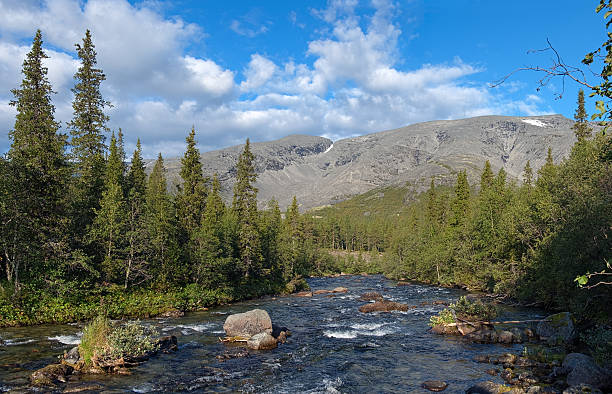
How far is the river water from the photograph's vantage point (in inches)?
721

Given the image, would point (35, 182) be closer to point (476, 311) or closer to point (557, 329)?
point (476, 311)

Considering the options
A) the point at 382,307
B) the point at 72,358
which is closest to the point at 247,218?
the point at 382,307

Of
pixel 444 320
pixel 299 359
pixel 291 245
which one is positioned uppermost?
pixel 291 245

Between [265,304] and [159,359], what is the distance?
2434cm

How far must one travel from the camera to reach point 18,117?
34469 millimetres

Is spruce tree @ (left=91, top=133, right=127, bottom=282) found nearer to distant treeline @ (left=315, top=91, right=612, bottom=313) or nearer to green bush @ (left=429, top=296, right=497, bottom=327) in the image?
green bush @ (left=429, top=296, right=497, bottom=327)

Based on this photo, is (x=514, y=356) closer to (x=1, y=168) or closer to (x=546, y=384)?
(x=546, y=384)

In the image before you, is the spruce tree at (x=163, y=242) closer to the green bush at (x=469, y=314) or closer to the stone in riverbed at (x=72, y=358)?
the stone in riverbed at (x=72, y=358)

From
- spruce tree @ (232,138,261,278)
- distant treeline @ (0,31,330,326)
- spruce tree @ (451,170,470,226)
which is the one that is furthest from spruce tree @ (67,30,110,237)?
spruce tree @ (451,170,470,226)

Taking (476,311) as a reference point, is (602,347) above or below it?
above

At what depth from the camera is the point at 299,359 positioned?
22.9 metres

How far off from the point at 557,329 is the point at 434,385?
12.5 m

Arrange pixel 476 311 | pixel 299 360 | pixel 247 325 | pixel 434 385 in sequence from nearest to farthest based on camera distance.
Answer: pixel 434 385 → pixel 299 360 → pixel 247 325 → pixel 476 311

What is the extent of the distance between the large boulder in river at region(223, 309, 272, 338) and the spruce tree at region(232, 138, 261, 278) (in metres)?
25.2
